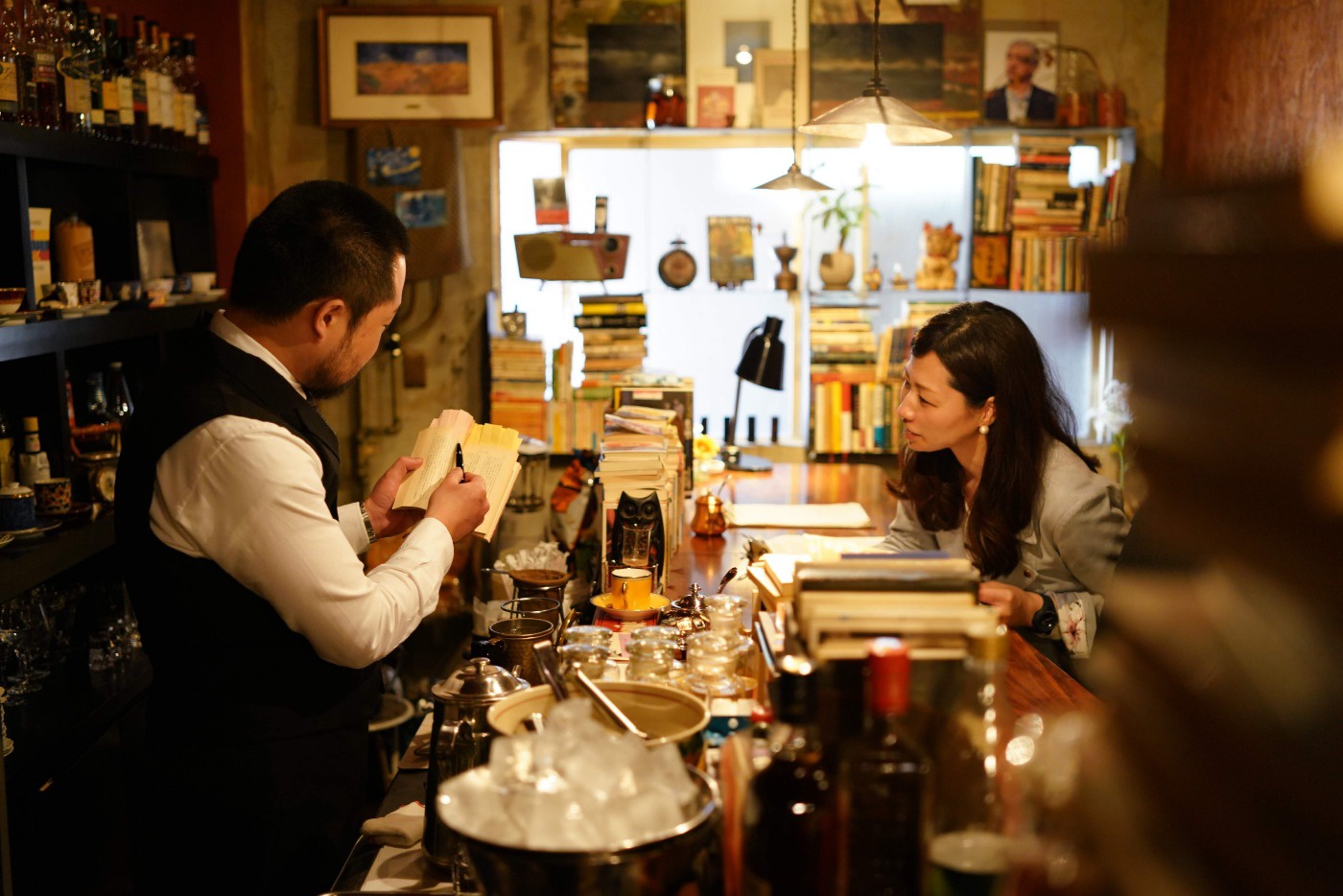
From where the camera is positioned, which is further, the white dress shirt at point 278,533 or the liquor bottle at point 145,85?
the liquor bottle at point 145,85

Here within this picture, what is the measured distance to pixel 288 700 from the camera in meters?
1.94

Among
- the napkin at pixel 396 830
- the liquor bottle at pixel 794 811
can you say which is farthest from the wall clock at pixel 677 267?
the liquor bottle at pixel 794 811

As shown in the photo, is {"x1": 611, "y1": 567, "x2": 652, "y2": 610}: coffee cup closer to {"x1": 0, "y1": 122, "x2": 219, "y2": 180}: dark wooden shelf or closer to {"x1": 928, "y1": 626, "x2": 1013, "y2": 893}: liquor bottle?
{"x1": 928, "y1": 626, "x2": 1013, "y2": 893}: liquor bottle

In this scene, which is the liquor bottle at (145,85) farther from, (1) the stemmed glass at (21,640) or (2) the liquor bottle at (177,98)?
(1) the stemmed glass at (21,640)

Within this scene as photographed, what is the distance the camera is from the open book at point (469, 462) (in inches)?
88.4

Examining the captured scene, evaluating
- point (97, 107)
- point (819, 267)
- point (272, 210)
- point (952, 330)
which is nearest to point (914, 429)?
point (952, 330)

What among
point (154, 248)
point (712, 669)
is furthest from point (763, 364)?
point (712, 669)

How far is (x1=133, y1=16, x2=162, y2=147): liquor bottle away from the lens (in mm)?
3842

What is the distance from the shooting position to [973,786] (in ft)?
3.66

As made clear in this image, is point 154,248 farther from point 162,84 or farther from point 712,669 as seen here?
point 712,669

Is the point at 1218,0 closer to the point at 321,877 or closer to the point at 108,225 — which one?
the point at 108,225

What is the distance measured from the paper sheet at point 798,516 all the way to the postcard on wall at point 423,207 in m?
2.31

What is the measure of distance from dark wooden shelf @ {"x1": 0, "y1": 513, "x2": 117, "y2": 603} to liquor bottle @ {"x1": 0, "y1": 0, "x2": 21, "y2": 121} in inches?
42.8

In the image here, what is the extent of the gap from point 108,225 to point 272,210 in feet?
7.48
